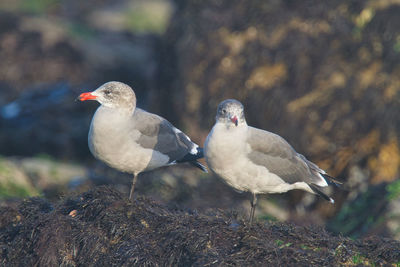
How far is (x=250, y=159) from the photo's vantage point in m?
6.60

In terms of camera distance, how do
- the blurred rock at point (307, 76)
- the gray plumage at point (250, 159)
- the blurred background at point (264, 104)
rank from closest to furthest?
1. the gray plumage at point (250, 159)
2. the blurred background at point (264, 104)
3. the blurred rock at point (307, 76)

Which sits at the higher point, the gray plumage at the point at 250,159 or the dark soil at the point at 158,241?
the gray plumage at the point at 250,159

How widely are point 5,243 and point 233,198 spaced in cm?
478

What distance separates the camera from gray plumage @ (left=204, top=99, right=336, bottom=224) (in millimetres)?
6371

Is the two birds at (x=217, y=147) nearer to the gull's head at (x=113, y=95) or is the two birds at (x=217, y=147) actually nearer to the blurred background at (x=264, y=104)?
the gull's head at (x=113, y=95)

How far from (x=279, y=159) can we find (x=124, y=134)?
175 centimetres

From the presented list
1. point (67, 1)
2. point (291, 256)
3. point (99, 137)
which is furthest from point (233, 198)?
point (67, 1)

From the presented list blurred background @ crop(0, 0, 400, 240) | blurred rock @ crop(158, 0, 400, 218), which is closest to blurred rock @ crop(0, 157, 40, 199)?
blurred background @ crop(0, 0, 400, 240)

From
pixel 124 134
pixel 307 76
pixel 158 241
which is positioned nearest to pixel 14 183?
pixel 124 134

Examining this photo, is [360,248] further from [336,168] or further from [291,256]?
[336,168]

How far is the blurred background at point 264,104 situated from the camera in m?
10.1

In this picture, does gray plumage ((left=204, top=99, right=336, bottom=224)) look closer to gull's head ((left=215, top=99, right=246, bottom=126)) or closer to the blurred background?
gull's head ((left=215, top=99, right=246, bottom=126))

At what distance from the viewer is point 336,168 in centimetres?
1109

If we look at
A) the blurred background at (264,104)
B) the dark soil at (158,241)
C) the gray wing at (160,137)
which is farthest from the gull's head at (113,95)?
the blurred background at (264,104)
